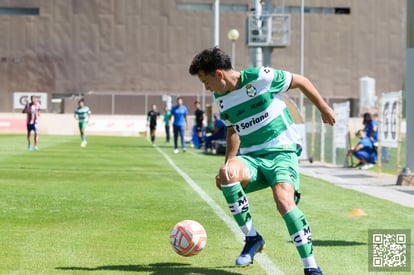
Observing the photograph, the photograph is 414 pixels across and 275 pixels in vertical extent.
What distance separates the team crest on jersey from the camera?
716 cm

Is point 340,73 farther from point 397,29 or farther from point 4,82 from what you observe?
point 4,82

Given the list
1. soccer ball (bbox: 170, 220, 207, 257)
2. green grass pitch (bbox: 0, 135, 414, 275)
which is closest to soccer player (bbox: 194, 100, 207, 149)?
green grass pitch (bbox: 0, 135, 414, 275)

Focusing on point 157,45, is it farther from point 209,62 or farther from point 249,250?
point 209,62

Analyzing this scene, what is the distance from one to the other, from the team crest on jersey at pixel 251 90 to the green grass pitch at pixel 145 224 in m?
1.48

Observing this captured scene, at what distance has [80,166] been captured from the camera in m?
23.1

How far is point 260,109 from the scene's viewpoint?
7215 millimetres

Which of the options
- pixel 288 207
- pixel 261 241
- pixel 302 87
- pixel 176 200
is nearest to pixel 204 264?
pixel 261 241

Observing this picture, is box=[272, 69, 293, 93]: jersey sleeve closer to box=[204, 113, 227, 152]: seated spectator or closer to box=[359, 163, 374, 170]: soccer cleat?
box=[359, 163, 374, 170]: soccer cleat

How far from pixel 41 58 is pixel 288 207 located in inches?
2765

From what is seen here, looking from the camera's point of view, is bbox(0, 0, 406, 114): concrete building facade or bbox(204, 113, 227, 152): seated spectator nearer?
bbox(204, 113, 227, 152): seated spectator

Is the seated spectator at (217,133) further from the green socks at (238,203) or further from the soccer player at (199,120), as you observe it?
the green socks at (238,203)

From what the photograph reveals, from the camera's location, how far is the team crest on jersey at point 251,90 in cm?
716

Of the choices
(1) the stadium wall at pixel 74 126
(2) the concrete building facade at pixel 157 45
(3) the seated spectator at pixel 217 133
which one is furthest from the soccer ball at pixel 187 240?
(2) the concrete building facade at pixel 157 45

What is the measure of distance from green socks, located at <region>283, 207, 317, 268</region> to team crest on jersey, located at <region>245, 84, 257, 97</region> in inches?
42.8
